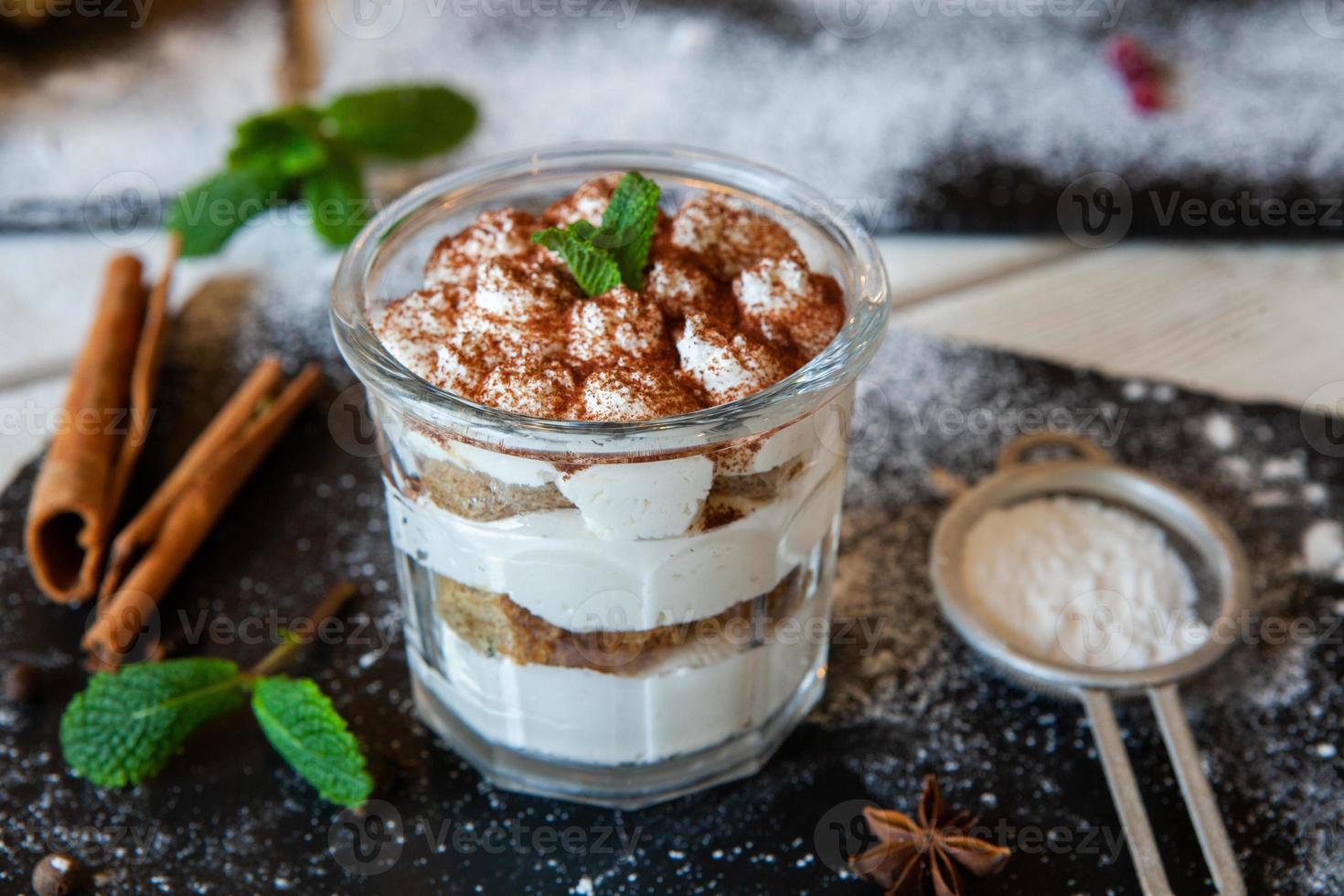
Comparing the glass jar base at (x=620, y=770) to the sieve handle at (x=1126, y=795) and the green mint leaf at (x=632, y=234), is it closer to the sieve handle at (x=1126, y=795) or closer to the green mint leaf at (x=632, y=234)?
the sieve handle at (x=1126, y=795)

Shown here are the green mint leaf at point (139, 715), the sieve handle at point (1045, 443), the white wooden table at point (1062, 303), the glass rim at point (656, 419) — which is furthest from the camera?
the white wooden table at point (1062, 303)

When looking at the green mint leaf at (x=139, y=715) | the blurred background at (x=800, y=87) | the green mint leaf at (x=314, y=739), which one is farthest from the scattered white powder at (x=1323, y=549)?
the green mint leaf at (x=139, y=715)

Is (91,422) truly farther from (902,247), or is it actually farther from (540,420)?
(902,247)

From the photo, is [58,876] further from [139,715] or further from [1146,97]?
[1146,97]

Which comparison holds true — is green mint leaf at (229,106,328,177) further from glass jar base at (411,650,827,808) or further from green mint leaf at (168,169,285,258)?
glass jar base at (411,650,827,808)

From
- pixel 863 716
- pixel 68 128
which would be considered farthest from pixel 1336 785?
pixel 68 128

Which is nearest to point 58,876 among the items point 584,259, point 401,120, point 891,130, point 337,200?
point 584,259

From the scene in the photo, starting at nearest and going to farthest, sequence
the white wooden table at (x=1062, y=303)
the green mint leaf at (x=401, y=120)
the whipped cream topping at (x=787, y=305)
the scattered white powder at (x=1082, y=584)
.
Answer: the whipped cream topping at (x=787, y=305), the scattered white powder at (x=1082, y=584), the white wooden table at (x=1062, y=303), the green mint leaf at (x=401, y=120)
